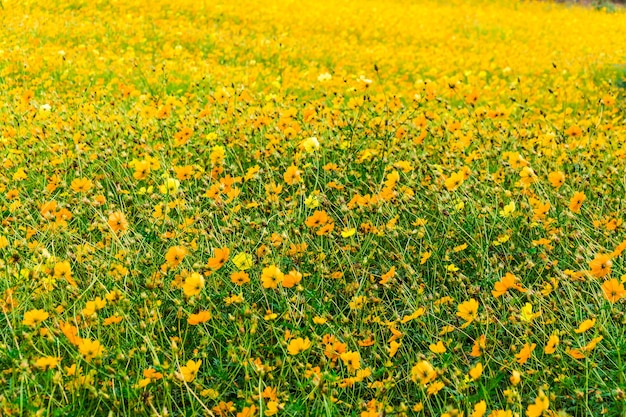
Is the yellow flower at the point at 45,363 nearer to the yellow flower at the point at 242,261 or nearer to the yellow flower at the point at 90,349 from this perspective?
the yellow flower at the point at 90,349

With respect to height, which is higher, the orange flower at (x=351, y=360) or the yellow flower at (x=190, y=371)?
the orange flower at (x=351, y=360)

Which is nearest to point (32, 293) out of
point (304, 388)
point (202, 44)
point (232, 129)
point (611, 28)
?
point (304, 388)

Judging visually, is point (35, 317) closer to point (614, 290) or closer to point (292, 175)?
point (292, 175)

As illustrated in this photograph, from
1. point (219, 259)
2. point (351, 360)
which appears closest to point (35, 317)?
point (219, 259)

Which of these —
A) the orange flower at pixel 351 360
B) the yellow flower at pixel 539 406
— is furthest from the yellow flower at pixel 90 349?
the yellow flower at pixel 539 406

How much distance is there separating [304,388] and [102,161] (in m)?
1.83

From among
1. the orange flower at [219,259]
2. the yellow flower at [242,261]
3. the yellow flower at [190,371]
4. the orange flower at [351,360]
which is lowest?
the yellow flower at [190,371]

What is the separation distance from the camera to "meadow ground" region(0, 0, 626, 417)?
197cm

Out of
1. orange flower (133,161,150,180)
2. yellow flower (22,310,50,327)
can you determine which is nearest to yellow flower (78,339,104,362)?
yellow flower (22,310,50,327)

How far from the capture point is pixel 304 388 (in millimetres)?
2002

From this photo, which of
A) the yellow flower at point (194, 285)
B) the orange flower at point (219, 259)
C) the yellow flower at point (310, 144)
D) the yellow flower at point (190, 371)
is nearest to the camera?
the yellow flower at point (190, 371)

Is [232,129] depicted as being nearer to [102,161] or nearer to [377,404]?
[102,161]

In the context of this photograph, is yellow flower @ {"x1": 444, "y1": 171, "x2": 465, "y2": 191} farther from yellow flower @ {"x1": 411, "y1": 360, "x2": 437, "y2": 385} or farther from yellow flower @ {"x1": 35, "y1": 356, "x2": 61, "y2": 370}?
yellow flower @ {"x1": 35, "y1": 356, "x2": 61, "y2": 370}

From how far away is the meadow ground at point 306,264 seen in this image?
6.47 ft
